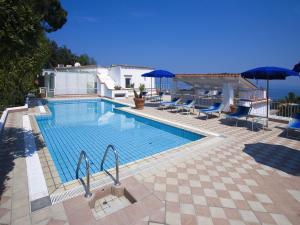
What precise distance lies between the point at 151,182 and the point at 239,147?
3.76 metres

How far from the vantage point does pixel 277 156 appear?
5898 mm

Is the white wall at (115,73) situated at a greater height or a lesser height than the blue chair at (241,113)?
greater

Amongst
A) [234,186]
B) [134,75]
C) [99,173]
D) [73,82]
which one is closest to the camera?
[234,186]

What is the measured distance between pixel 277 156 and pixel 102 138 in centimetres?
661

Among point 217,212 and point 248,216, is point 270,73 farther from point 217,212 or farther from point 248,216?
point 217,212

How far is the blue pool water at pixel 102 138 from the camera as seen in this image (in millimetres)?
6634

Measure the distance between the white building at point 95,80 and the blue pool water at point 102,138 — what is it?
11.6 metres

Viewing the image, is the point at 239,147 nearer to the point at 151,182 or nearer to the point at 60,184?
the point at 151,182

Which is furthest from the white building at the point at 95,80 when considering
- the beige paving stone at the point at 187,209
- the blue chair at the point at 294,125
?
the beige paving stone at the point at 187,209

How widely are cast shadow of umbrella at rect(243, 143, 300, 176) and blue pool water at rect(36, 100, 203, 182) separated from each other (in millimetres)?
2405

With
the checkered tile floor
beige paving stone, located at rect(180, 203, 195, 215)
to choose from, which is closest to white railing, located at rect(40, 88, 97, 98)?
the checkered tile floor

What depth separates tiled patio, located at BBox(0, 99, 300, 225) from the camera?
328 centimetres

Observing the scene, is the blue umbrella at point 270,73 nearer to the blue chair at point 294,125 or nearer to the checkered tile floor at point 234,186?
the blue chair at point 294,125

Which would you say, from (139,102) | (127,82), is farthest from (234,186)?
(127,82)
